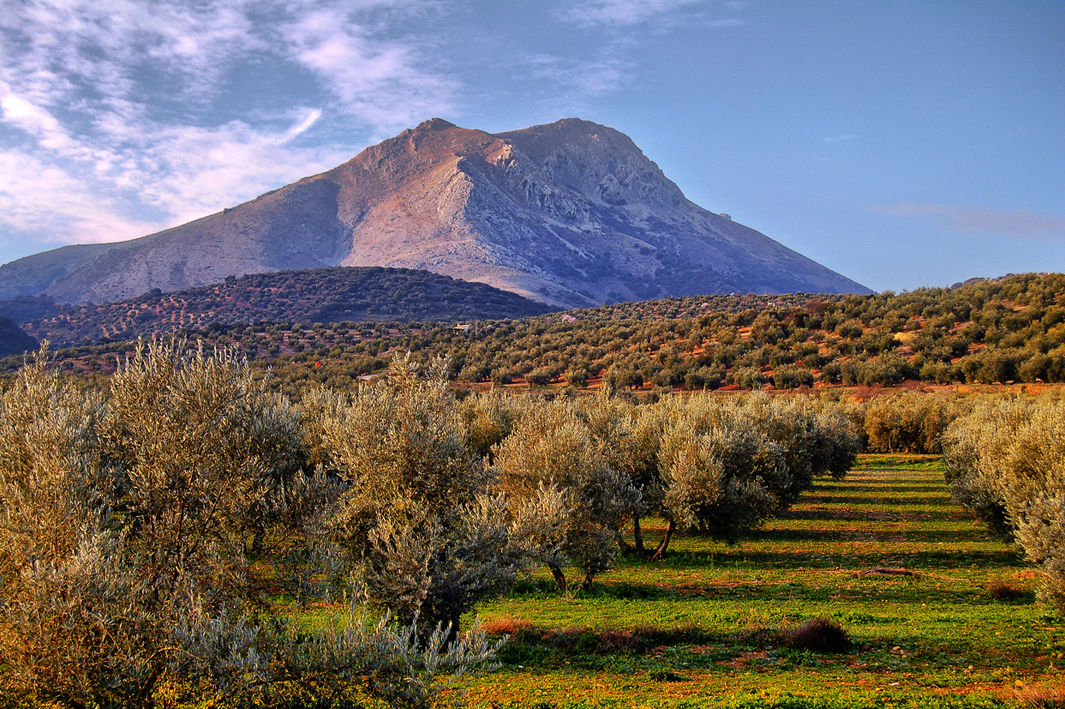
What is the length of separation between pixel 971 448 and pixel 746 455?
33.6ft

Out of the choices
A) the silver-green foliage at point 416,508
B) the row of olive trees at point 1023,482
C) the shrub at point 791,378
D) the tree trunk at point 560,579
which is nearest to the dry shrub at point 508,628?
the tree trunk at point 560,579

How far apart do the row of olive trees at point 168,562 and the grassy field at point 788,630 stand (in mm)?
5122

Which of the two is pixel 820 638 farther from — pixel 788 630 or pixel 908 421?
pixel 908 421

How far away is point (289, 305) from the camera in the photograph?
403 feet

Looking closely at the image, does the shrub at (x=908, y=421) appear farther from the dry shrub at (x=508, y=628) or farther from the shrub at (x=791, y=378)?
the dry shrub at (x=508, y=628)

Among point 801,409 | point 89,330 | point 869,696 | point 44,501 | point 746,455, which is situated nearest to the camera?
point 44,501

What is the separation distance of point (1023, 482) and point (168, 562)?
22.0 m

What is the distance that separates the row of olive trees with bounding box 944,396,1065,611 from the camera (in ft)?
43.8

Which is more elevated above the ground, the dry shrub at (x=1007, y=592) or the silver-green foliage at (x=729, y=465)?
the silver-green foliage at (x=729, y=465)

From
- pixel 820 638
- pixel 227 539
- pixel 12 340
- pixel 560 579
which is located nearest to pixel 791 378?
pixel 560 579

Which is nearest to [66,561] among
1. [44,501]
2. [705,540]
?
[44,501]

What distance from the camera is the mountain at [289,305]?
11312 centimetres

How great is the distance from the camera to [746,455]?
23.9 metres

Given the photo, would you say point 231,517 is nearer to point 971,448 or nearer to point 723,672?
point 723,672
